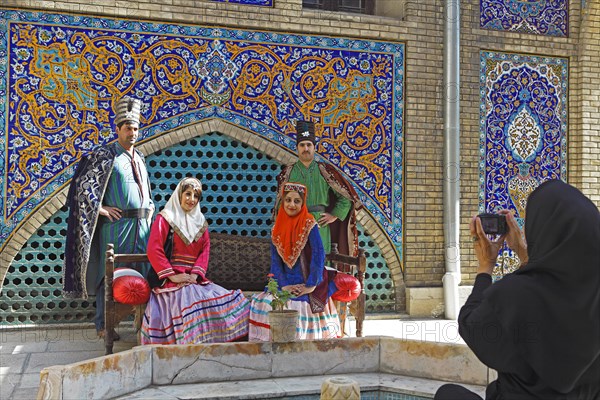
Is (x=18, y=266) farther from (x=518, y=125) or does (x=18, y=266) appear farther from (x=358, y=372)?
(x=518, y=125)

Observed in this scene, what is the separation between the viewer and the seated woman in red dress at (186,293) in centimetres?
497

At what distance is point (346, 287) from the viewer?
214 inches

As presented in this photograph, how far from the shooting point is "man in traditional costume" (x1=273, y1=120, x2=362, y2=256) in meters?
6.08

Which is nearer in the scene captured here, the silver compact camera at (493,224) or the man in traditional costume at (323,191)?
the silver compact camera at (493,224)

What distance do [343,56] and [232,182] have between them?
1745 millimetres

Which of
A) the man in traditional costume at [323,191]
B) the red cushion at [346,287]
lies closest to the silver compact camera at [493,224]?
the red cushion at [346,287]

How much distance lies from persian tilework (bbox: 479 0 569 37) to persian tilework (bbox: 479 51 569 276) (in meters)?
0.31

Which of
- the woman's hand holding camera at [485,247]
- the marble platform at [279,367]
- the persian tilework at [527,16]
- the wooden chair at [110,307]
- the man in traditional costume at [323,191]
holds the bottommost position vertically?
the marble platform at [279,367]

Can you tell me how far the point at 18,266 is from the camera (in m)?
6.19

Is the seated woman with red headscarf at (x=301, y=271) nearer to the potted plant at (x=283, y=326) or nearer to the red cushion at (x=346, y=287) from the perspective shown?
the red cushion at (x=346, y=287)

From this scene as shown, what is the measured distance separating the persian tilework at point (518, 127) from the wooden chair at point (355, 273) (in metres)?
2.31

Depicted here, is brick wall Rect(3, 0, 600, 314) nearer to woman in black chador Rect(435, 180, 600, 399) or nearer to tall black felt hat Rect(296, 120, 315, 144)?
tall black felt hat Rect(296, 120, 315, 144)

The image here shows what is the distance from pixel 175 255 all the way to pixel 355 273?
156 cm

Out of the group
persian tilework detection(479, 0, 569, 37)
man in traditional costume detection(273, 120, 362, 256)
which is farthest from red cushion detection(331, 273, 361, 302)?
persian tilework detection(479, 0, 569, 37)
